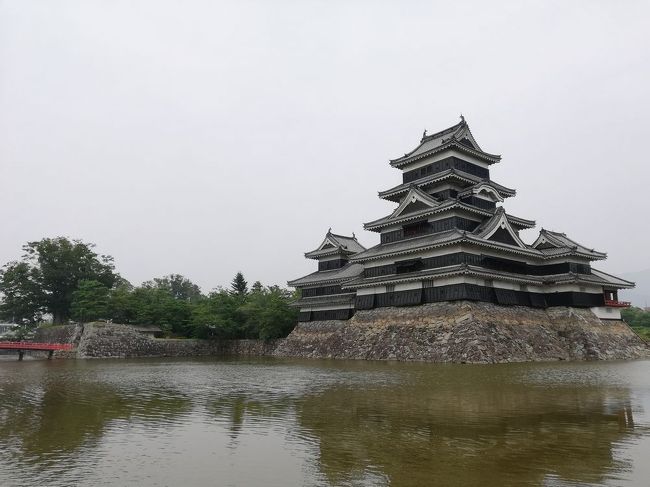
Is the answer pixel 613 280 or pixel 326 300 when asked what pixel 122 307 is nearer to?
pixel 326 300

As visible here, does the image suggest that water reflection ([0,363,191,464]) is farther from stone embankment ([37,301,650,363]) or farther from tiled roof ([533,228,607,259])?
tiled roof ([533,228,607,259])

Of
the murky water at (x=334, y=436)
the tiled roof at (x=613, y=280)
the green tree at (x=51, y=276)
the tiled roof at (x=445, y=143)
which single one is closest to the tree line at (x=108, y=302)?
the green tree at (x=51, y=276)

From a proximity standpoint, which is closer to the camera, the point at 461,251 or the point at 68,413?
the point at 68,413

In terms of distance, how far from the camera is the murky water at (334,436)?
661 cm

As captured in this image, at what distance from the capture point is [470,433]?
9.10 m

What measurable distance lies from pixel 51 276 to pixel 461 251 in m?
47.9

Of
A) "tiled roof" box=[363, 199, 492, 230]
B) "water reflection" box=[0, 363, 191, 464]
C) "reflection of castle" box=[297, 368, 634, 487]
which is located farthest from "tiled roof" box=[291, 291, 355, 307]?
"reflection of castle" box=[297, 368, 634, 487]

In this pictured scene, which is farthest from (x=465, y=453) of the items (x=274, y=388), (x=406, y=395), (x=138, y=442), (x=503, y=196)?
(x=503, y=196)

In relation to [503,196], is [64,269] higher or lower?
lower

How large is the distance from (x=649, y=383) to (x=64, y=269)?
190 feet

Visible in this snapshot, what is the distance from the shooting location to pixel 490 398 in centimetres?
1358

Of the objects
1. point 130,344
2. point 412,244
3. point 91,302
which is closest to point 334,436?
point 412,244

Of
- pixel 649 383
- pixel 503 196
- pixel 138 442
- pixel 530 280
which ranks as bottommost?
pixel 138 442

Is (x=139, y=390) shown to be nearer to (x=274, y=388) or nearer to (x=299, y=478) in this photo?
(x=274, y=388)
